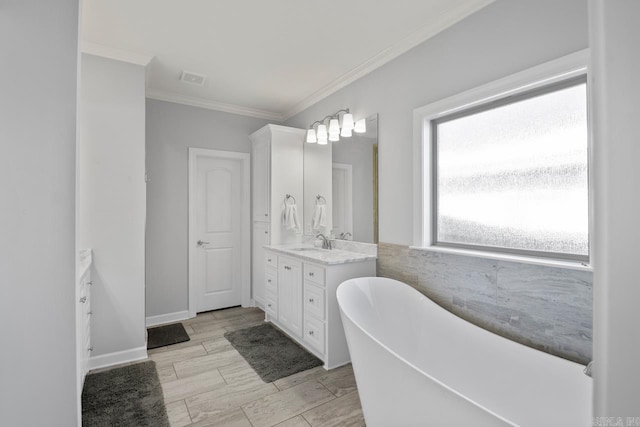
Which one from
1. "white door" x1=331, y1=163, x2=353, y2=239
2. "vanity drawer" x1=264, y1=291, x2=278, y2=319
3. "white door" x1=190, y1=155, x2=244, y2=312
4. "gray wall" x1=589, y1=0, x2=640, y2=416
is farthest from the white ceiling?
"vanity drawer" x1=264, y1=291, x2=278, y2=319

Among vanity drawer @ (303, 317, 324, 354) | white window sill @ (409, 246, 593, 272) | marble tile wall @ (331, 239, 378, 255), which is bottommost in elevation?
vanity drawer @ (303, 317, 324, 354)

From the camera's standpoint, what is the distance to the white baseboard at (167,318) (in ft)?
11.6

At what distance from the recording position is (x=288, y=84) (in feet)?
11.2

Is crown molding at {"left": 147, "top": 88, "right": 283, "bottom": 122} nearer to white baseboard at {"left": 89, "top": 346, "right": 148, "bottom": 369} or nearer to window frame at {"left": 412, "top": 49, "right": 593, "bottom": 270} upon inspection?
window frame at {"left": 412, "top": 49, "right": 593, "bottom": 270}

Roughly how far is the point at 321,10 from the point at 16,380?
246 cm

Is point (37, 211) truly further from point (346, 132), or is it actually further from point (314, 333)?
point (346, 132)

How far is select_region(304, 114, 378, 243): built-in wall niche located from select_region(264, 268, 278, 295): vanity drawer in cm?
69

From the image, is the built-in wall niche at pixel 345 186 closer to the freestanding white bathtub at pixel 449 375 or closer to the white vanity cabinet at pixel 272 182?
the white vanity cabinet at pixel 272 182

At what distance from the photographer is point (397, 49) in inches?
102

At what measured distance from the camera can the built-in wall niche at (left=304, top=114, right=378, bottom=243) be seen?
293cm

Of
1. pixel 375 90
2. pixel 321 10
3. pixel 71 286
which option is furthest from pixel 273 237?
pixel 71 286

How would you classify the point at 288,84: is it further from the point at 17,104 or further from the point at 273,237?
the point at 17,104

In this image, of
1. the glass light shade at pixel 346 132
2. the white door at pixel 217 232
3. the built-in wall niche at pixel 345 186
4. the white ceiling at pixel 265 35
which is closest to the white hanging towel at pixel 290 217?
the built-in wall niche at pixel 345 186

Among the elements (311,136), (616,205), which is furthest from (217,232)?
(616,205)
